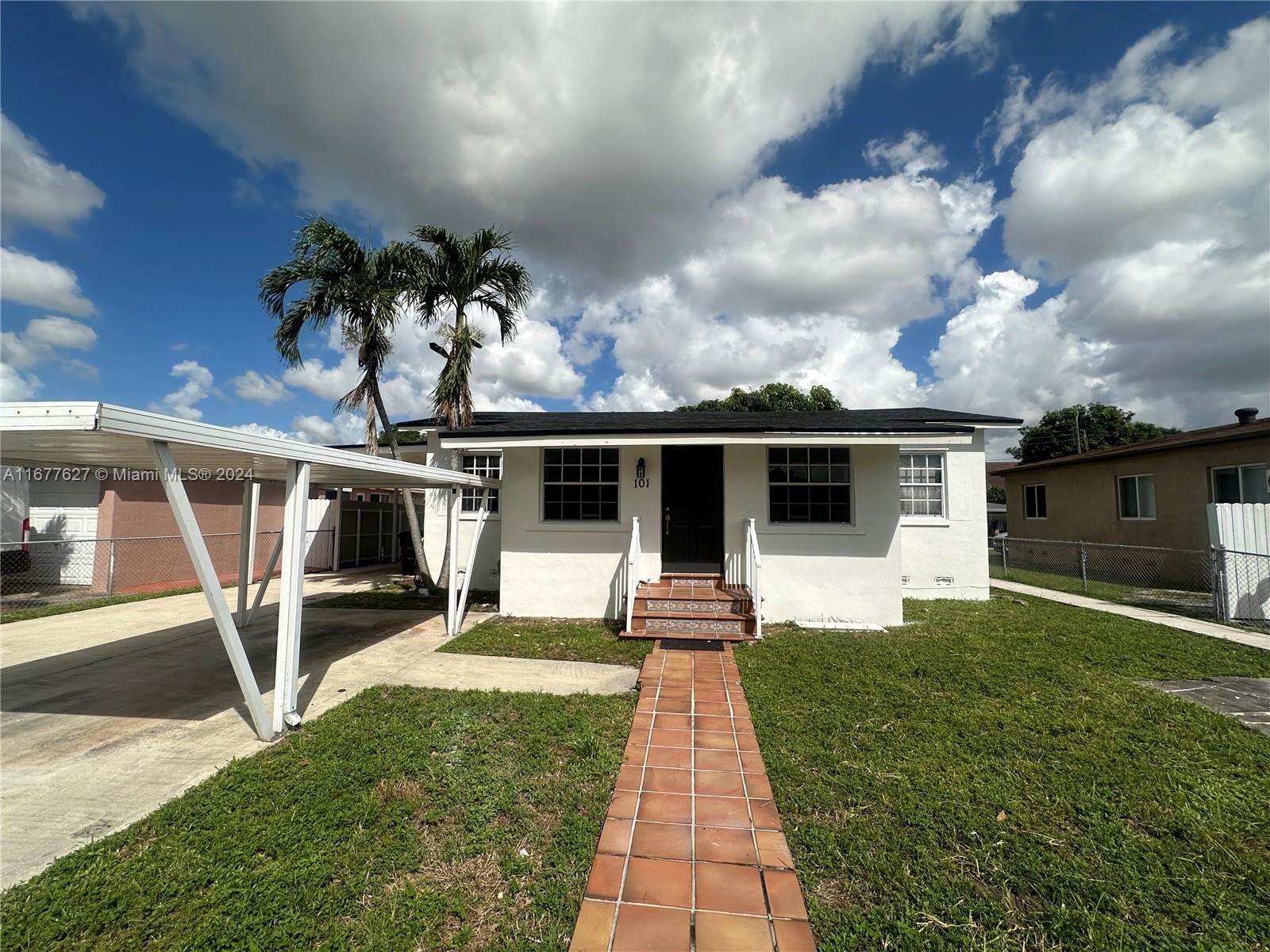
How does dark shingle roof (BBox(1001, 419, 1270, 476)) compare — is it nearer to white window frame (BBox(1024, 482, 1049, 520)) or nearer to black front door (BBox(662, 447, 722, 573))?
white window frame (BBox(1024, 482, 1049, 520))

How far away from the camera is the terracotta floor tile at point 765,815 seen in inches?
109

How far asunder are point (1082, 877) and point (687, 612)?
15.4ft

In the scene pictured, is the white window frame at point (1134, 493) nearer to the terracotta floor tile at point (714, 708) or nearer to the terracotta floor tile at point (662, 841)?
the terracotta floor tile at point (714, 708)

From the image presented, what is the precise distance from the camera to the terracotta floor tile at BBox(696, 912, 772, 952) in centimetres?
201

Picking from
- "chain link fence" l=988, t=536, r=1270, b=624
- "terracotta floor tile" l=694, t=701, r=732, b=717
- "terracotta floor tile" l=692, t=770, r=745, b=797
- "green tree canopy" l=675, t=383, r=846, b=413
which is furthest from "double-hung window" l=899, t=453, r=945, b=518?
"green tree canopy" l=675, t=383, r=846, b=413

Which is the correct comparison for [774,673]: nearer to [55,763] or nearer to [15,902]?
[15,902]

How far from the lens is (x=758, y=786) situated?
3168mm

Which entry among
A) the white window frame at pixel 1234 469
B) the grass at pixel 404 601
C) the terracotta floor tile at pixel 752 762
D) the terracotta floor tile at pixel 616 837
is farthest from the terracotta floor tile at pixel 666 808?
the white window frame at pixel 1234 469

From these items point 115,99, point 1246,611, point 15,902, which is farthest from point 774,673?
point 115,99

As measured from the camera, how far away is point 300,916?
2143 millimetres

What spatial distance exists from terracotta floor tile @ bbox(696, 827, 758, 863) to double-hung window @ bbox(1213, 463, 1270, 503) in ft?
47.0

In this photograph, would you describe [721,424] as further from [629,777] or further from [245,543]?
[245,543]

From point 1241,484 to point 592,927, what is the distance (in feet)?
51.4

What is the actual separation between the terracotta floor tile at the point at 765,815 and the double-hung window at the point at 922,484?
8445 mm
